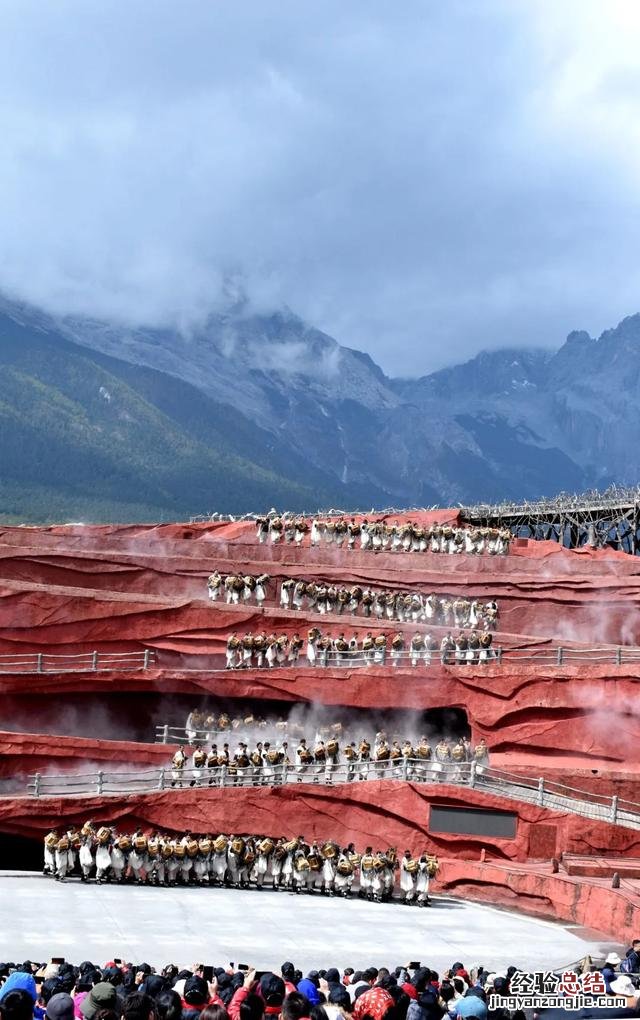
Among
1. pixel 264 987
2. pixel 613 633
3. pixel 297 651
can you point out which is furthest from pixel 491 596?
pixel 264 987

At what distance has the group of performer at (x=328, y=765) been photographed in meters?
34.9

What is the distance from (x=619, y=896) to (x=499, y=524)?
4355 cm

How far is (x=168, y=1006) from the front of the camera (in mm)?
13445

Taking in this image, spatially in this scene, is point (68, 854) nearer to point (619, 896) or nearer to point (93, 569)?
point (619, 896)

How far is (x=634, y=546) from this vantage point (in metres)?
66.4

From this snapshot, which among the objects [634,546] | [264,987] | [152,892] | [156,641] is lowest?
[152,892]

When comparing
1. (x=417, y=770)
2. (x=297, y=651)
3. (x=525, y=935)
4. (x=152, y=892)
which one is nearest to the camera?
(x=525, y=935)

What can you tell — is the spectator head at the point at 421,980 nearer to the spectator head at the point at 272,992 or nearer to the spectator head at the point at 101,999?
the spectator head at the point at 272,992

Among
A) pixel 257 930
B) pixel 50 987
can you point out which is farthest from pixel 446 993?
pixel 257 930

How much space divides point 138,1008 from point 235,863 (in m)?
20.3

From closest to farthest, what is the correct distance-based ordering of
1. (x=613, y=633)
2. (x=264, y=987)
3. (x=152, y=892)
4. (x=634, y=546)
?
(x=264, y=987), (x=152, y=892), (x=613, y=633), (x=634, y=546)

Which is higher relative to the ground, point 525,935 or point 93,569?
point 93,569

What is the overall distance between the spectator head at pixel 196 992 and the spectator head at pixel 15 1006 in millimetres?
2525

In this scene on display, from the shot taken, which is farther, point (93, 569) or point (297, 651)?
point (93, 569)
